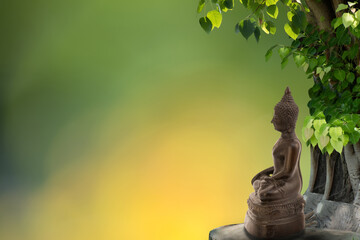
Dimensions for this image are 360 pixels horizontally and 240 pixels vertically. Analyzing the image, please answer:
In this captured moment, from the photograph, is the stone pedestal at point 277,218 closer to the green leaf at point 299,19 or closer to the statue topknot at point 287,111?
the statue topknot at point 287,111

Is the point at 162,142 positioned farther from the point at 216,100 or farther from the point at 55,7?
the point at 55,7

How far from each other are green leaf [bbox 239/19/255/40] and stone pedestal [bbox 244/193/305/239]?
0.78m

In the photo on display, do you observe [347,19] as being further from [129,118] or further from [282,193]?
[129,118]

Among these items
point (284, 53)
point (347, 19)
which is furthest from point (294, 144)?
point (347, 19)

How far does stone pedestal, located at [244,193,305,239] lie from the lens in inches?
93.0

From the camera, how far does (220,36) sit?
340cm

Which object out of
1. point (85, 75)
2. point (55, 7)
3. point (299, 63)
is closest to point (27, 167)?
point (85, 75)

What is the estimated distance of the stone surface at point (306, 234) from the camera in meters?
2.36

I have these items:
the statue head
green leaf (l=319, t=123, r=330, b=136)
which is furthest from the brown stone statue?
green leaf (l=319, t=123, r=330, b=136)

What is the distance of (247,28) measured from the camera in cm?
195

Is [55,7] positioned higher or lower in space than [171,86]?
higher

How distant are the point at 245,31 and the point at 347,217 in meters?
1.13

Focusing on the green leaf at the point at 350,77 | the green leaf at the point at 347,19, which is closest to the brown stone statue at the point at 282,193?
the green leaf at the point at 350,77

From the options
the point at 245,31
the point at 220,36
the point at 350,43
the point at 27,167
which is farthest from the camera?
the point at 220,36
